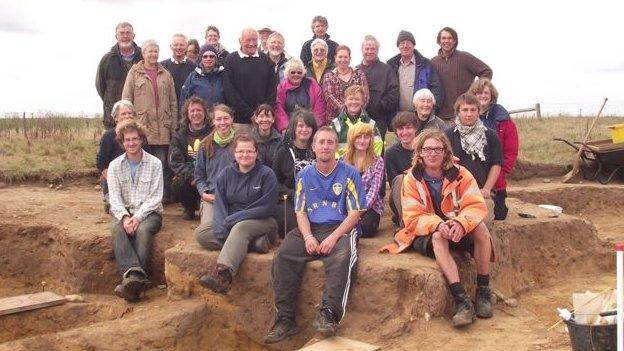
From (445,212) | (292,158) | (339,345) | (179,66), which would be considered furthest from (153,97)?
(339,345)

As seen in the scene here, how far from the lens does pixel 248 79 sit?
856 centimetres

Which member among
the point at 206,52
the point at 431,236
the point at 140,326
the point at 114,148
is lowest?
the point at 140,326

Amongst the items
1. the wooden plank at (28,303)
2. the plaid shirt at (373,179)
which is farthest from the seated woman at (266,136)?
the wooden plank at (28,303)

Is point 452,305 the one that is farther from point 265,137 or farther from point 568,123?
point 568,123

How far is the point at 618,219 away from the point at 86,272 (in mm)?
8503

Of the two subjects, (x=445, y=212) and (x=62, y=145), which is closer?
(x=445, y=212)

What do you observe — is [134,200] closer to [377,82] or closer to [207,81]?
[207,81]

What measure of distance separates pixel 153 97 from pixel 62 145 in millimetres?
5812

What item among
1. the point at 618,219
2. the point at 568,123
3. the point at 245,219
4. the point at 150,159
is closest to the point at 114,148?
the point at 150,159

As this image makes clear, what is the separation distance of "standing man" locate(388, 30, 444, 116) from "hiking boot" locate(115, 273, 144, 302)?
12.2ft

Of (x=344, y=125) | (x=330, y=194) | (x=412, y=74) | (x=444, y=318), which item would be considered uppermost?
(x=412, y=74)

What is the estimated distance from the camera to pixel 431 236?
6.10m

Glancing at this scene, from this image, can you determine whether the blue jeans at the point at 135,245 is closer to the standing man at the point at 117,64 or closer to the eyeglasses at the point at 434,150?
the standing man at the point at 117,64

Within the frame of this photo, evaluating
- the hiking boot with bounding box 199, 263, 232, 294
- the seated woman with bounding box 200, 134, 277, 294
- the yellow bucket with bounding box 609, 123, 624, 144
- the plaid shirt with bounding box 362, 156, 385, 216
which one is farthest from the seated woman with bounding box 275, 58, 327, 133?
the yellow bucket with bounding box 609, 123, 624, 144
